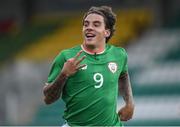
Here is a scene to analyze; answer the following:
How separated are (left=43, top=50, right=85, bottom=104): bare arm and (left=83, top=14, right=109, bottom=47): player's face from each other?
8.1 inches

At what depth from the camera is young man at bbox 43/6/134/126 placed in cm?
489

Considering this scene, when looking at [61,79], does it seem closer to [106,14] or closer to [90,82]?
[90,82]

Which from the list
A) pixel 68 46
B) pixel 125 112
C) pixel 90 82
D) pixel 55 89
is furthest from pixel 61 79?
pixel 68 46

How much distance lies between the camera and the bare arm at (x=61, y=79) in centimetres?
471

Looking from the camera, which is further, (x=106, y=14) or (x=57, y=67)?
(x=106, y=14)

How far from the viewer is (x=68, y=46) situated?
1570 centimetres

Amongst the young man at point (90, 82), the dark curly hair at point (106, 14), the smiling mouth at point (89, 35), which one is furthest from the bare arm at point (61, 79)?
the dark curly hair at point (106, 14)

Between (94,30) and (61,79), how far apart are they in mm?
448

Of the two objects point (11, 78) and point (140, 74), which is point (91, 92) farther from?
point (11, 78)

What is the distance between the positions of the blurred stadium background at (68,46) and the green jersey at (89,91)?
24.7 feet

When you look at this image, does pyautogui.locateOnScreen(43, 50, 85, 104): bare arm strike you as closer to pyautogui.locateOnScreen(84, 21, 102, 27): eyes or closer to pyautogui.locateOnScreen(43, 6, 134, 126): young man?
pyautogui.locateOnScreen(43, 6, 134, 126): young man

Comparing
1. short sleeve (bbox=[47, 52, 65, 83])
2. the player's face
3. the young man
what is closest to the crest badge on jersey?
the young man

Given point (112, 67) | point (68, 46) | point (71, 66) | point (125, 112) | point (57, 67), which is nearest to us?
point (71, 66)

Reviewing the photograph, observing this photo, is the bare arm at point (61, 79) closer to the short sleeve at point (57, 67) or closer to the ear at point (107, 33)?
the short sleeve at point (57, 67)
